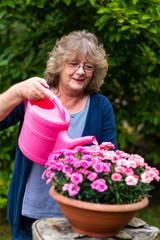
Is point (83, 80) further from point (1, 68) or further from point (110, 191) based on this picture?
point (1, 68)

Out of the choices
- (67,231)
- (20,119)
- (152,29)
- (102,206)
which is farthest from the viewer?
(152,29)

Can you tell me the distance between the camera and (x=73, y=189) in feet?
3.93

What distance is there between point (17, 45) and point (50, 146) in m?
1.53

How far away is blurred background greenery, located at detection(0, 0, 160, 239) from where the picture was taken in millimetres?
2135

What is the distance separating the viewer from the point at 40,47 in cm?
283

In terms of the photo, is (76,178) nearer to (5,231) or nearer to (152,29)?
(152,29)

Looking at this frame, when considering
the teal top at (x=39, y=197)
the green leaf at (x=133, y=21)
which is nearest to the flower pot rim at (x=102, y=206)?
the teal top at (x=39, y=197)

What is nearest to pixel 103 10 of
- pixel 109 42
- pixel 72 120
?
pixel 109 42

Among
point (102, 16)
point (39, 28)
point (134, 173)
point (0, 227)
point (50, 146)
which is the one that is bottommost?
point (0, 227)

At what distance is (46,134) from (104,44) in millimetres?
1206

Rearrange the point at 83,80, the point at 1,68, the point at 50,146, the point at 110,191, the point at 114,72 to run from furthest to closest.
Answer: the point at 114,72
the point at 1,68
the point at 83,80
the point at 50,146
the point at 110,191

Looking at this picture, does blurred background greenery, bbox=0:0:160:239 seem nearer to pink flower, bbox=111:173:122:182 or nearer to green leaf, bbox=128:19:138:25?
green leaf, bbox=128:19:138:25

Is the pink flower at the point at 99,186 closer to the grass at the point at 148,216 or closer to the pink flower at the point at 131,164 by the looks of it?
the pink flower at the point at 131,164

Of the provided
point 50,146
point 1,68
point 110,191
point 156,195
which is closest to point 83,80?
point 50,146
